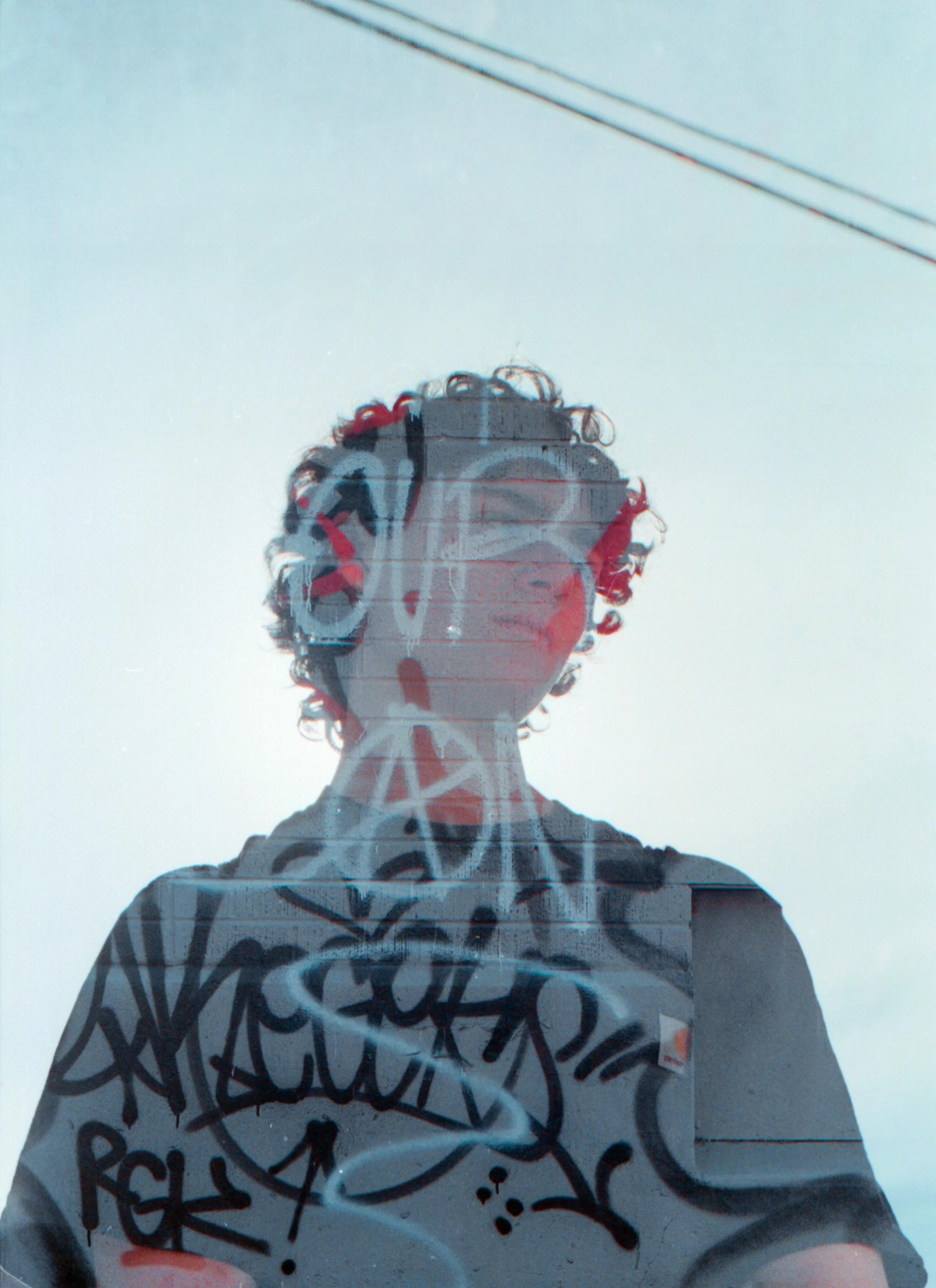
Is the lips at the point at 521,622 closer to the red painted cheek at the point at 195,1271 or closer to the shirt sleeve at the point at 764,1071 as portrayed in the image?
the shirt sleeve at the point at 764,1071

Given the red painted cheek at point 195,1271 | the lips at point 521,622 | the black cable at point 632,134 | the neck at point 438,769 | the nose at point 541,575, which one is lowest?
the red painted cheek at point 195,1271

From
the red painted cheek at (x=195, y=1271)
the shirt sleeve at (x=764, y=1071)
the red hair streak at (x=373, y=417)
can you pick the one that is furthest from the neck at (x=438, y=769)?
the red painted cheek at (x=195, y=1271)

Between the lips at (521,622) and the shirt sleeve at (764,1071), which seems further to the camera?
the lips at (521,622)

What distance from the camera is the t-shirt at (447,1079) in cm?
243

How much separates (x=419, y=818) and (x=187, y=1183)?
87 cm

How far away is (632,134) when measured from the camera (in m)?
2.65

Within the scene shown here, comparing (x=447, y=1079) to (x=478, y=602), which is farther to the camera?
(x=478, y=602)

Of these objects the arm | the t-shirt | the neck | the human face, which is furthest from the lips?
the arm

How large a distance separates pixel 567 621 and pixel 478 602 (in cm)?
20

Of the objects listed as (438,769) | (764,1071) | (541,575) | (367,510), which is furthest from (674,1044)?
(367,510)

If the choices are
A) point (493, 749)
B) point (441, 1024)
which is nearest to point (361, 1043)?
point (441, 1024)

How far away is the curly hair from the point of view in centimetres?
261

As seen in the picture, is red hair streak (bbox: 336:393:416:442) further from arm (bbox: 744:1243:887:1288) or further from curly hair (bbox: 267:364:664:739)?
arm (bbox: 744:1243:887:1288)

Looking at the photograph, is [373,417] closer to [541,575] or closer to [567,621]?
[541,575]
